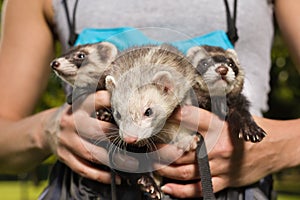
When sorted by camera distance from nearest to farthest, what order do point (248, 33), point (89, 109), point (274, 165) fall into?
point (89, 109)
point (274, 165)
point (248, 33)

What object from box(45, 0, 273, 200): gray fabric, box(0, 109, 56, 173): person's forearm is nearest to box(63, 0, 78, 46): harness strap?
box(45, 0, 273, 200): gray fabric

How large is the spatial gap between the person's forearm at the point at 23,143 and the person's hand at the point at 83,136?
12cm

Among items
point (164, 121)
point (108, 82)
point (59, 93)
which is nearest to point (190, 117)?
point (164, 121)

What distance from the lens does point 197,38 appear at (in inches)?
73.0

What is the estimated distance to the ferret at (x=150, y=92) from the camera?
1.56m

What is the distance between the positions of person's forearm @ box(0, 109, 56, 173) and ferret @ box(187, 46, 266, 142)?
53cm

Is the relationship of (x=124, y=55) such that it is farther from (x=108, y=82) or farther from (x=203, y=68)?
(x=203, y=68)

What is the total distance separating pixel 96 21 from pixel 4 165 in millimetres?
602

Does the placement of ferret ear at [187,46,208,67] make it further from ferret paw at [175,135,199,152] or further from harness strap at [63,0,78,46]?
harness strap at [63,0,78,46]

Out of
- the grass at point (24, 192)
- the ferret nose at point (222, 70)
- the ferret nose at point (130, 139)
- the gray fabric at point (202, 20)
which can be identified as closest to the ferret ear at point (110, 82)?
the ferret nose at point (130, 139)

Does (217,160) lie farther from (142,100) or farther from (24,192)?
(24,192)

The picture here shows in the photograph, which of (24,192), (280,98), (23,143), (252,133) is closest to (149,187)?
(252,133)

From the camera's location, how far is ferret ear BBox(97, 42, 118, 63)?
1.67m

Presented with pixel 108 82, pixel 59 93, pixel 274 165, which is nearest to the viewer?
pixel 108 82
